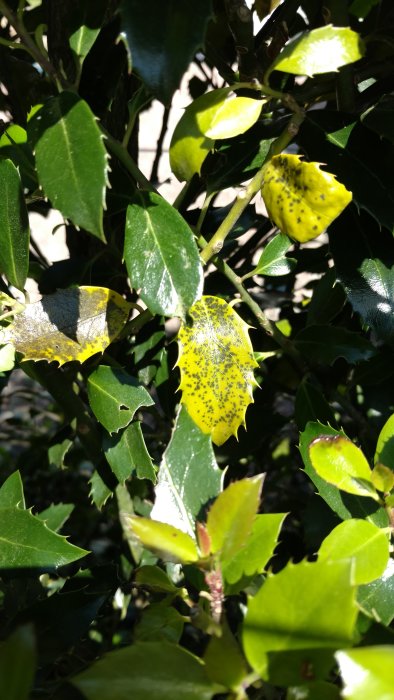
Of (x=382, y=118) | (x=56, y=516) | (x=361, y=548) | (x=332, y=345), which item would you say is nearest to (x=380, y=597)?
(x=361, y=548)

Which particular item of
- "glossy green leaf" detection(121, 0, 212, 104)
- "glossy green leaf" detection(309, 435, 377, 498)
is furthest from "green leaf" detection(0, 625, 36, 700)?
"glossy green leaf" detection(121, 0, 212, 104)

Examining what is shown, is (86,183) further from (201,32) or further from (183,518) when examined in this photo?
(183,518)

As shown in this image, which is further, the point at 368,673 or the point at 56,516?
the point at 56,516

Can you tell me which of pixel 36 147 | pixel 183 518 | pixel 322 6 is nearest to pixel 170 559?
pixel 183 518

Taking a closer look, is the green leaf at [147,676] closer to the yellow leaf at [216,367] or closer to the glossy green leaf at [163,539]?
the glossy green leaf at [163,539]

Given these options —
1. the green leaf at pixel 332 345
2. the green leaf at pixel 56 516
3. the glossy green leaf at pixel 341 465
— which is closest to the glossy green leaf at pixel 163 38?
the glossy green leaf at pixel 341 465

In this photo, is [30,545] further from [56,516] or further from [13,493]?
[56,516]
